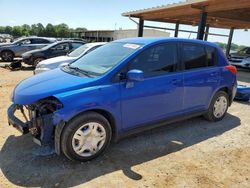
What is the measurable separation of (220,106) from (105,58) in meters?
2.79

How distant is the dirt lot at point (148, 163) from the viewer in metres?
3.12

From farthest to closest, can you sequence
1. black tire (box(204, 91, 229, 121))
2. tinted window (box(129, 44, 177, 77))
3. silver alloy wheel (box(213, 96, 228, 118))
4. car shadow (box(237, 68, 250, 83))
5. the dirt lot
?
car shadow (box(237, 68, 250, 83))
silver alloy wheel (box(213, 96, 228, 118))
black tire (box(204, 91, 229, 121))
tinted window (box(129, 44, 177, 77))
the dirt lot

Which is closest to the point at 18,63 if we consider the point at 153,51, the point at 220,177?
the point at 153,51

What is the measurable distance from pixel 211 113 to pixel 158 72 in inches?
73.6

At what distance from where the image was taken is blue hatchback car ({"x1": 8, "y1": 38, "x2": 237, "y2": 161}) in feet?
10.7

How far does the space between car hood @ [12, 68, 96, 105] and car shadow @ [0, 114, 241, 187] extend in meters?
0.84

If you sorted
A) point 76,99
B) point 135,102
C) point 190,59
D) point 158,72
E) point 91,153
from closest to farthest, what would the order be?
point 76,99 < point 91,153 < point 135,102 < point 158,72 < point 190,59

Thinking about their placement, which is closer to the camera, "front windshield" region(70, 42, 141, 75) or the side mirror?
the side mirror

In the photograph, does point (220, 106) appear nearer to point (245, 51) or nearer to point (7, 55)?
point (7, 55)

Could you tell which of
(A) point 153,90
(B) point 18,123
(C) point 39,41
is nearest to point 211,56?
(A) point 153,90

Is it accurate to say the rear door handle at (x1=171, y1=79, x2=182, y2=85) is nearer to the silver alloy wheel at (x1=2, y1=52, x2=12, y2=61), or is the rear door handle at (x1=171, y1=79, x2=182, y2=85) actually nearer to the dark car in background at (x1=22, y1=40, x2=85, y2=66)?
the dark car in background at (x1=22, y1=40, x2=85, y2=66)

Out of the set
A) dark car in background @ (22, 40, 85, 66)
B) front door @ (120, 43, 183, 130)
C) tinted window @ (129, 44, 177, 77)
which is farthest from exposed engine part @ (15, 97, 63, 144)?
dark car in background @ (22, 40, 85, 66)

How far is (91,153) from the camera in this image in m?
3.50

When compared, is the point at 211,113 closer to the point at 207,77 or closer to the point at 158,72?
the point at 207,77
